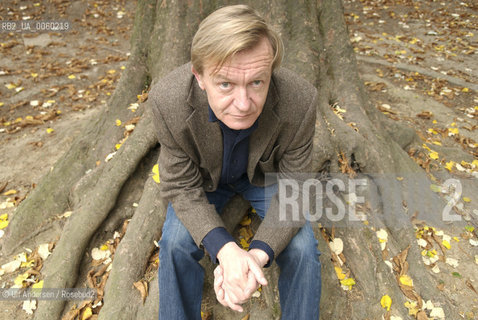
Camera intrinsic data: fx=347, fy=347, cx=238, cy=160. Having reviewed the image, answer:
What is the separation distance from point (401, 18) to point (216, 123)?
8.45 meters

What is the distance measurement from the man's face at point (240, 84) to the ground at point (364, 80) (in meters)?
2.43

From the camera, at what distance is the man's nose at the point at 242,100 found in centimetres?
168

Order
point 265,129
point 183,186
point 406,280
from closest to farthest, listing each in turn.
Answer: point 265,129 → point 183,186 → point 406,280

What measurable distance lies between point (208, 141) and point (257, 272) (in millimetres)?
792

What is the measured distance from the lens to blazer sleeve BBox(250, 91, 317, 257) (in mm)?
2053

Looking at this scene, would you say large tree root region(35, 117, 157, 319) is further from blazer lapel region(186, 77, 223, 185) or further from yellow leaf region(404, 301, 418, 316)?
yellow leaf region(404, 301, 418, 316)

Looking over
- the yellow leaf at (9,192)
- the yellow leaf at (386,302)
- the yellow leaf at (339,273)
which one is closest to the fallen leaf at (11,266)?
the yellow leaf at (9,192)

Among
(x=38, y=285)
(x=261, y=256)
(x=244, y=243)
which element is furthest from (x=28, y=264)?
(x=261, y=256)

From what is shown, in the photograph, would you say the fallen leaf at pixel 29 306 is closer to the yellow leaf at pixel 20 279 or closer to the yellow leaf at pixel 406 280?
the yellow leaf at pixel 20 279

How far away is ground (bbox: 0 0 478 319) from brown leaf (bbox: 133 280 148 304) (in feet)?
3.56

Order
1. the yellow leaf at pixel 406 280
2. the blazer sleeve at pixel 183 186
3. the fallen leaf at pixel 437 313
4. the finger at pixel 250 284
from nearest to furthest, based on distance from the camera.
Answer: the finger at pixel 250 284, the blazer sleeve at pixel 183 186, the fallen leaf at pixel 437 313, the yellow leaf at pixel 406 280

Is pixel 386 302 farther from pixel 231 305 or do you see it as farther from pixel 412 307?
pixel 231 305

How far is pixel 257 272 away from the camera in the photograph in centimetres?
183

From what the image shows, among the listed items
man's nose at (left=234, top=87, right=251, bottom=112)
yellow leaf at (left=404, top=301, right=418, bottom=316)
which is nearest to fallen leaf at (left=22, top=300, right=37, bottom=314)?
man's nose at (left=234, top=87, right=251, bottom=112)
